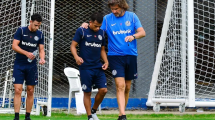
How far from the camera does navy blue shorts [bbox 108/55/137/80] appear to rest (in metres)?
7.16

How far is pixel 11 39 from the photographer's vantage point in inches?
389

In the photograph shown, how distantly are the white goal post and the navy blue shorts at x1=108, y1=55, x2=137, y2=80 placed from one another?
1.71 metres

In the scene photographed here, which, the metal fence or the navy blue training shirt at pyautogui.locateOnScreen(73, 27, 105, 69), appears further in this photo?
the metal fence

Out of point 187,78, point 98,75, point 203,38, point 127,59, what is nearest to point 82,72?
point 98,75

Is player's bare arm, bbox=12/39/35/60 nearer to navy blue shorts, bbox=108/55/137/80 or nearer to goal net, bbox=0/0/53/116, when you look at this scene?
goal net, bbox=0/0/53/116

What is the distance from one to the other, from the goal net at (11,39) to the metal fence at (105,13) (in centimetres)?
138

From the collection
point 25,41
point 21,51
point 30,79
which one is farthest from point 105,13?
point 21,51

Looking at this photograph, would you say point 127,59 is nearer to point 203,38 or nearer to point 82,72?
point 82,72

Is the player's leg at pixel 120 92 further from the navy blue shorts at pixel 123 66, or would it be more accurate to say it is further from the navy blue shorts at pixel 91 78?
the navy blue shorts at pixel 91 78

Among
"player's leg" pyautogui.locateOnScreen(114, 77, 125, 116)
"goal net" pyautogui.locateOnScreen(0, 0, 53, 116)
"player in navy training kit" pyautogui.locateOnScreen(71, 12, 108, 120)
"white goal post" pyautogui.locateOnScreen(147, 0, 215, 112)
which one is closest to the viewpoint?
"player's leg" pyautogui.locateOnScreen(114, 77, 125, 116)

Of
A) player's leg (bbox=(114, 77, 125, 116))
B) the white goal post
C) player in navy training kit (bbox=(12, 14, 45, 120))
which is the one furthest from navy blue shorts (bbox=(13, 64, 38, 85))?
the white goal post

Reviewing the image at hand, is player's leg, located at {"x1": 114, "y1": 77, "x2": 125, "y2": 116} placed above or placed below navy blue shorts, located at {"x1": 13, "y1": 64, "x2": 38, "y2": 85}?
below

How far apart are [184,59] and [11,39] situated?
370cm

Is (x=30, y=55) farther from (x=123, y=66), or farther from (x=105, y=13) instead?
(x=105, y=13)
